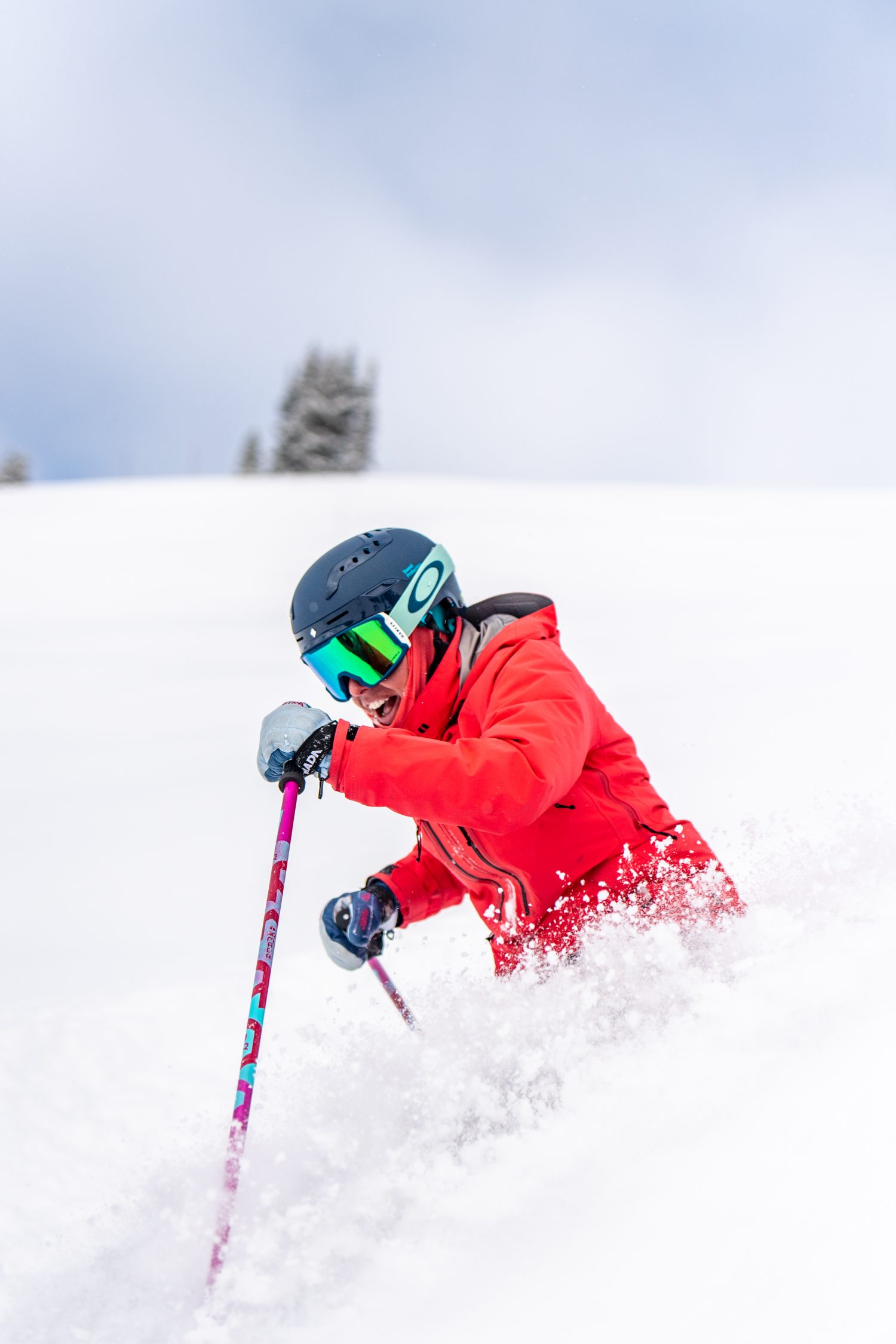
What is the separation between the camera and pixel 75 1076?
386 centimetres

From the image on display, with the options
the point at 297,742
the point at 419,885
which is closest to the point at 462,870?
the point at 419,885

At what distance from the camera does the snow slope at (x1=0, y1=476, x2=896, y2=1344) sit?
1.59m

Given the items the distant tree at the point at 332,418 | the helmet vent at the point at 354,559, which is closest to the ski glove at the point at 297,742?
the helmet vent at the point at 354,559

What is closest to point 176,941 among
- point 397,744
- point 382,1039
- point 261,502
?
point 382,1039

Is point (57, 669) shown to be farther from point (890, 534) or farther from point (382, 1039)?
point (890, 534)

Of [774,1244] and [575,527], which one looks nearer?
[774,1244]

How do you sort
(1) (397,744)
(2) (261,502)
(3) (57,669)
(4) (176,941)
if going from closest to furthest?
(1) (397,744) < (4) (176,941) < (3) (57,669) < (2) (261,502)

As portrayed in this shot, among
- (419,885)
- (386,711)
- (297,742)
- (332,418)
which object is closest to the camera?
(297,742)

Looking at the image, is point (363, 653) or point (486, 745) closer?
point (486, 745)

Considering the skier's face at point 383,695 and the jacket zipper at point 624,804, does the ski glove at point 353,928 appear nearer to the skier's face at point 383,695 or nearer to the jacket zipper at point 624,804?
the skier's face at point 383,695

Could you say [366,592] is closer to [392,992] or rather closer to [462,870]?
[462,870]

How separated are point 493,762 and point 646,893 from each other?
2.41ft

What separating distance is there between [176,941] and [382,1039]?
7.51 ft

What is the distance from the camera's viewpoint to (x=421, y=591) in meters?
2.95
